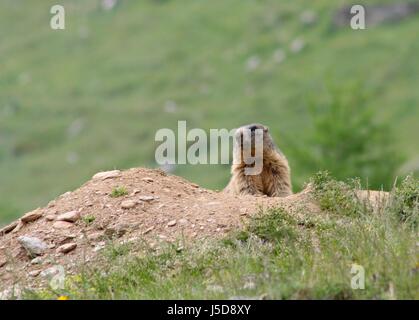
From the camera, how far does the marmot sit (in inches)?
545

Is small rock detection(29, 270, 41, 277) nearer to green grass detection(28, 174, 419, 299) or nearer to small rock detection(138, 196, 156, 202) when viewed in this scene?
green grass detection(28, 174, 419, 299)

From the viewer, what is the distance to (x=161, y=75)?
10156 cm

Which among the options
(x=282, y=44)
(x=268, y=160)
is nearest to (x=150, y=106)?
(x=282, y=44)

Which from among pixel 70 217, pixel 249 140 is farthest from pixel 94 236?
pixel 249 140

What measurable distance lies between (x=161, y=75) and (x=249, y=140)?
88247 mm

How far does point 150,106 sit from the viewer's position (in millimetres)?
96438

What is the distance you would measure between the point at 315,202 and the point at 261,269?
90.7 inches

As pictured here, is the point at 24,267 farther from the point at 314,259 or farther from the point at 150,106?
the point at 150,106

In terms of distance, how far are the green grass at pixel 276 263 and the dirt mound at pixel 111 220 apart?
295mm

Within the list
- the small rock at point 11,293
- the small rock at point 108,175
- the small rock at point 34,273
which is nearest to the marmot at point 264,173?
the small rock at point 108,175

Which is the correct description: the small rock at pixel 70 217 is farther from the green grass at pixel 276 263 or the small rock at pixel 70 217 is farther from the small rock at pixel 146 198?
the green grass at pixel 276 263

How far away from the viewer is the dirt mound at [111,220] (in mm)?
9812

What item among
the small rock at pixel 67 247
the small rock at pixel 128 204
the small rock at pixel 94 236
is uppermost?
the small rock at pixel 128 204

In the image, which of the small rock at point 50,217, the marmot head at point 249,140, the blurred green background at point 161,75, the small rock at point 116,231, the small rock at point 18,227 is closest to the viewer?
the small rock at point 116,231
